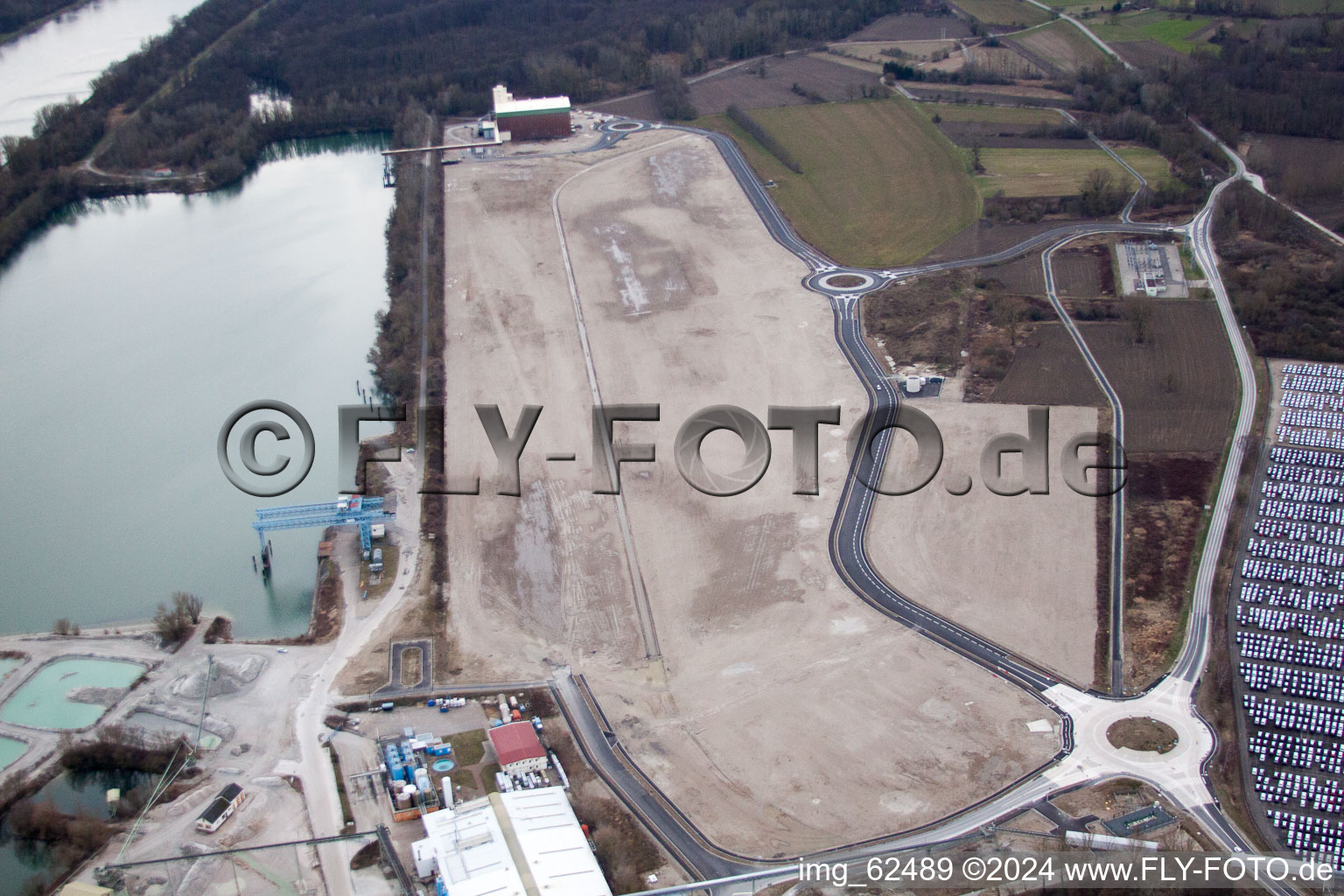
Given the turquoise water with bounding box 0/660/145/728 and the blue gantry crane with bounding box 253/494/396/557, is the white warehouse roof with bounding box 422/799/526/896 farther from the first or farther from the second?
the blue gantry crane with bounding box 253/494/396/557

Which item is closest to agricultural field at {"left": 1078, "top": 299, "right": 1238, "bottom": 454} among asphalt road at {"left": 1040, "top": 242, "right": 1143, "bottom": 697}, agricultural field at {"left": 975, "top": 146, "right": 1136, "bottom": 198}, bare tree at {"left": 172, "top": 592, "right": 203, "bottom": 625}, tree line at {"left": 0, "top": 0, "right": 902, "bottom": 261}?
asphalt road at {"left": 1040, "top": 242, "right": 1143, "bottom": 697}

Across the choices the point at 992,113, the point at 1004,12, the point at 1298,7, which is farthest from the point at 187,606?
the point at 1298,7

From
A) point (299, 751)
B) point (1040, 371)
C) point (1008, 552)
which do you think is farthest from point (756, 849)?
point (1040, 371)

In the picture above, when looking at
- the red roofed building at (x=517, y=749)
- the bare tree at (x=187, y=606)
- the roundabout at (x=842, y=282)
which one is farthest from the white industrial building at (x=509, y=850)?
the roundabout at (x=842, y=282)

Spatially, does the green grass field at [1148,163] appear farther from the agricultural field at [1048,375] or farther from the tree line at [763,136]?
the agricultural field at [1048,375]

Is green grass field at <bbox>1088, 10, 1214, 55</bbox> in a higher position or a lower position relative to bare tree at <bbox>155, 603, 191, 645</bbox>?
higher

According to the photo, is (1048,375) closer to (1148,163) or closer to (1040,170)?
(1040,170)

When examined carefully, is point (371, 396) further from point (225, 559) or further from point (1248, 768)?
point (1248, 768)
